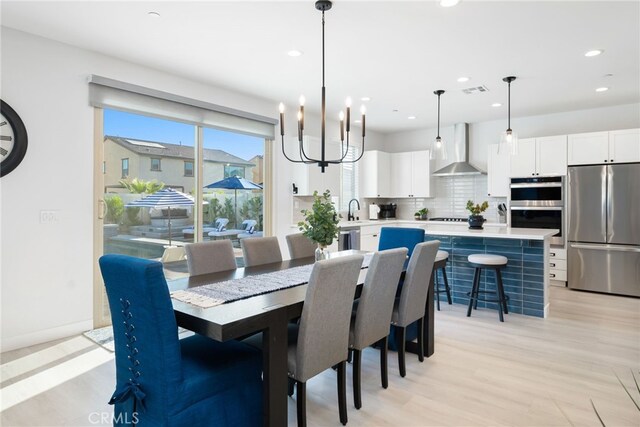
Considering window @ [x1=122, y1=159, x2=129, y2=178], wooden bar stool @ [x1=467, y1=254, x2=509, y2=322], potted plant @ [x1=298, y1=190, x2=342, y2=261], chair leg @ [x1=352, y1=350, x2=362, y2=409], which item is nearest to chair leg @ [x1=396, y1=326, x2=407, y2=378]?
chair leg @ [x1=352, y1=350, x2=362, y2=409]

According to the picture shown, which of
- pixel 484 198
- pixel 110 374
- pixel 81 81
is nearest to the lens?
pixel 110 374

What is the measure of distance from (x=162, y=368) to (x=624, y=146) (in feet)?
20.0

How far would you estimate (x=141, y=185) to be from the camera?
4145 millimetres

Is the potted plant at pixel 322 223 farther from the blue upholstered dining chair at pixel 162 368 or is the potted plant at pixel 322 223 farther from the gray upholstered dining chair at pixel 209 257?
the blue upholstered dining chair at pixel 162 368

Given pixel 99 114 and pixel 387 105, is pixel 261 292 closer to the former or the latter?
pixel 99 114

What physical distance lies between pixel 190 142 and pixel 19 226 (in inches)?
75.5

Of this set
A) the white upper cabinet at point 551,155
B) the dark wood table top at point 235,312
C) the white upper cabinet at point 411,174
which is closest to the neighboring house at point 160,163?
the dark wood table top at point 235,312

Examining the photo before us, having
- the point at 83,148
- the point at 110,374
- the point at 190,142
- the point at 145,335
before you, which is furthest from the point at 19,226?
the point at 145,335

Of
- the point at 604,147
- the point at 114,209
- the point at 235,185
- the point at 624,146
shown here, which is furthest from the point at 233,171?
the point at 624,146

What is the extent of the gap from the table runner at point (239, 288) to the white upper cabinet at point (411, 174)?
4878 mm

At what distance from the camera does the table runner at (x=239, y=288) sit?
6.68 ft

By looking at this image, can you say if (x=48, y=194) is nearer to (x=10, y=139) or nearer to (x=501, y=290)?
(x=10, y=139)

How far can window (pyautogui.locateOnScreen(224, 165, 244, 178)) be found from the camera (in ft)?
16.5

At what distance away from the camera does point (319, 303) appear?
2006 millimetres
